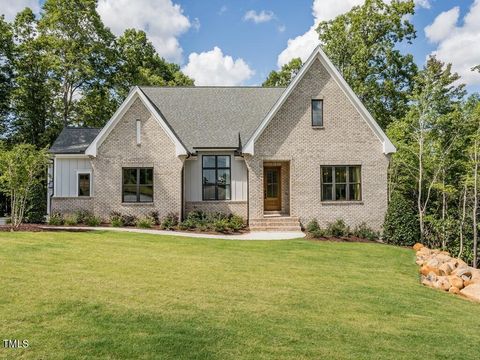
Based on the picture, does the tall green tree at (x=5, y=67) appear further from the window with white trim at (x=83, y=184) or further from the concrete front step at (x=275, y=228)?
the concrete front step at (x=275, y=228)

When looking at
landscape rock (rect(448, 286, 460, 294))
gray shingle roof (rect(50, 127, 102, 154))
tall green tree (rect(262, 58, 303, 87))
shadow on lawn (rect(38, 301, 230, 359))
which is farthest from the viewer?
tall green tree (rect(262, 58, 303, 87))

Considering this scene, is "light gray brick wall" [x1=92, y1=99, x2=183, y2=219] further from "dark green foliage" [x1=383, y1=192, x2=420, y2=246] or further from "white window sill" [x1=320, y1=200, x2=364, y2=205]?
"dark green foliage" [x1=383, y1=192, x2=420, y2=246]

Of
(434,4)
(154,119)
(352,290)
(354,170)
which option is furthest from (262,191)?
(434,4)

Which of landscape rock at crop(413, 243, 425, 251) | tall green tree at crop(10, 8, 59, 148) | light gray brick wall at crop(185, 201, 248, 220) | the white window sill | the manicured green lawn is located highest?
tall green tree at crop(10, 8, 59, 148)

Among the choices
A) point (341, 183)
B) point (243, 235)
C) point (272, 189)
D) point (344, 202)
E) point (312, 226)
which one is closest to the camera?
point (243, 235)

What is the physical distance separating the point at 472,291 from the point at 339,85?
39.1 feet

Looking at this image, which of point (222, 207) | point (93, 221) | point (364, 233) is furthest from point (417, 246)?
point (93, 221)

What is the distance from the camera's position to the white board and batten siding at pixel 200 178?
19406mm

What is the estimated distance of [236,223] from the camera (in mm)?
17625

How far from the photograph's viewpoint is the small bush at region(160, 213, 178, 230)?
679 inches

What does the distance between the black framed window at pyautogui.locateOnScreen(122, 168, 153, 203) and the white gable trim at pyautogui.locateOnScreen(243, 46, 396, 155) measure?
5.37 meters

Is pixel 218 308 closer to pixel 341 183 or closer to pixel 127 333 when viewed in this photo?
pixel 127 333

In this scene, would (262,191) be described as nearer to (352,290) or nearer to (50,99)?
(352,290)

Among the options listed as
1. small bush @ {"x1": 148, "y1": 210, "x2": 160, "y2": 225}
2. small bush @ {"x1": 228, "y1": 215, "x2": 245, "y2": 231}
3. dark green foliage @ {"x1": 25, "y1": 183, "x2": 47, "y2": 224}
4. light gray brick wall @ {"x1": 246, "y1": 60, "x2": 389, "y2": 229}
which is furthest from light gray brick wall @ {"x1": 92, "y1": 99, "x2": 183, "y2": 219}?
light gray brick wall @ {"x1": 246, "y1": 60, "x2": 389, "y2": 229}
